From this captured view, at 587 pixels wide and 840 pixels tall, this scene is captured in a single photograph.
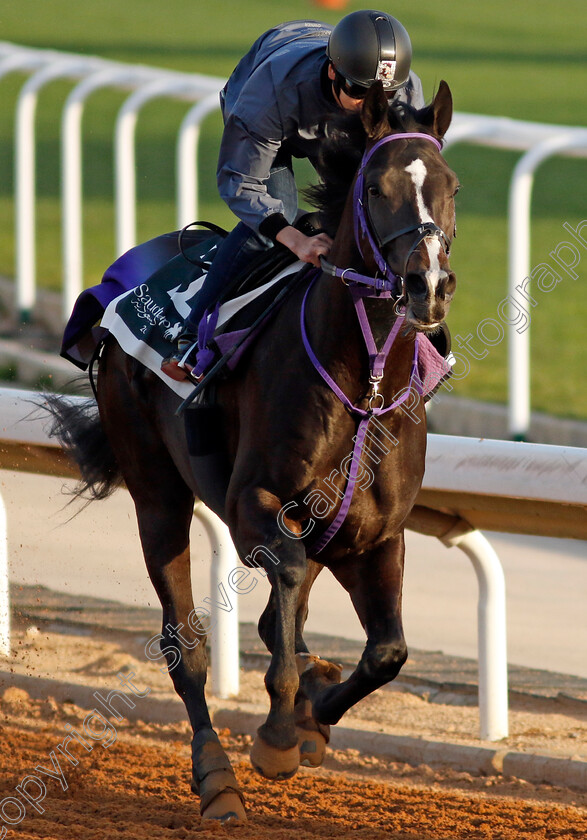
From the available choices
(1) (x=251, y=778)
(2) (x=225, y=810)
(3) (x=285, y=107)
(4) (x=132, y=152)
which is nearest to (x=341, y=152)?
(3) (x=285, y=107)

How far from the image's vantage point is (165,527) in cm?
459

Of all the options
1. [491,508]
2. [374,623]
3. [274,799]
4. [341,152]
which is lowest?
[274,799]

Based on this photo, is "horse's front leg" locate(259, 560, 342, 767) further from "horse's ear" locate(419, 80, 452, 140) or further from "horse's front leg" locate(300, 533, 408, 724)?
"horse's ear" locate(419, 80, 452, 140)

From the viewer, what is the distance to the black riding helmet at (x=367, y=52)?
3.56 m

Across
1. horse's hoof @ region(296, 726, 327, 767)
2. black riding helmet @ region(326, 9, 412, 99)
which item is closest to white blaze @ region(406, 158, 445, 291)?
black riding helmet @ region(326, 9, 412, 99)

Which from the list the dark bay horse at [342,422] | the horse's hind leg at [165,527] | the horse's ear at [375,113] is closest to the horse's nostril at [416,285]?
the dark bay horse at [342,422]

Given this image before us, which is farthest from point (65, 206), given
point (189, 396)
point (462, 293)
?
point (189, 396)

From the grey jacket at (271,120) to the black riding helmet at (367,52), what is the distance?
0.14 meters

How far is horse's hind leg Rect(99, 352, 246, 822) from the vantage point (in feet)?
14.6

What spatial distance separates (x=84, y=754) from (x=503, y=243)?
11.7 meters

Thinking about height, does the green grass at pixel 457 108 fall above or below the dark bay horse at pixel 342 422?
above

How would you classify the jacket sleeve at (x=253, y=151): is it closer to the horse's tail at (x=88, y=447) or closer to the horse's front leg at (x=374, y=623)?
the horse's front leg at (x=374, y=623)

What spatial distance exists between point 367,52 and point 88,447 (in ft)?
6.31

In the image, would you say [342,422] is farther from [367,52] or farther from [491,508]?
[491,508]
